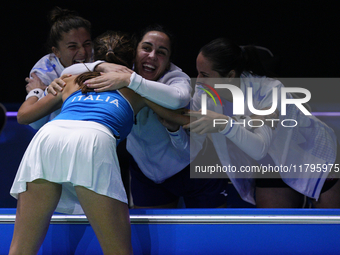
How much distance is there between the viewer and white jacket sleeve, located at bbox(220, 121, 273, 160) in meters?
1.55

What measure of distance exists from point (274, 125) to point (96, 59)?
93 centimetres

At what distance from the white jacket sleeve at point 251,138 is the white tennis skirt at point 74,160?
0.61 metres

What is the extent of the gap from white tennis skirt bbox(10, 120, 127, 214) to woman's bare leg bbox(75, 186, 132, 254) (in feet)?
0.09

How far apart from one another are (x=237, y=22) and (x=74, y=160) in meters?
2.23

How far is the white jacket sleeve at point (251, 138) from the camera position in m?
1.55

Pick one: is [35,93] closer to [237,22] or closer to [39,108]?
[39,108]

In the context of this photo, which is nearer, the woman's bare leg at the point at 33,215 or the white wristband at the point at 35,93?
the woman's bare leg at the point at 33,215

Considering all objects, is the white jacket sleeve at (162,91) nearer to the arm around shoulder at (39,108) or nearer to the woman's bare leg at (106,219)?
the arm around shoulder at (39,108)

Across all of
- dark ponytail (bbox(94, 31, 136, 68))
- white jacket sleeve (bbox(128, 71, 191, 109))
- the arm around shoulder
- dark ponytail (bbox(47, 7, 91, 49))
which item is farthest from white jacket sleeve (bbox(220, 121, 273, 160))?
dark ponytail (bbox(47, 7, 91, 49))

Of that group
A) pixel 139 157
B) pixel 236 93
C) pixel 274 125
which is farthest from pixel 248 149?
pixel 139 157

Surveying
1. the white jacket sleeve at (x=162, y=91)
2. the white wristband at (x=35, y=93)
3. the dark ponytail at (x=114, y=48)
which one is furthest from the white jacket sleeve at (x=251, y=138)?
the white wristband at (x=35, y=93)

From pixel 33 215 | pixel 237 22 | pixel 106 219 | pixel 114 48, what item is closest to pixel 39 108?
pixel 114 48

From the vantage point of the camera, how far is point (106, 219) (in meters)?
1.13

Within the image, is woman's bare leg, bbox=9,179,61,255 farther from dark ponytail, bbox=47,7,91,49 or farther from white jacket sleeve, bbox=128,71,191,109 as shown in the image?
dark ponytail, bbox=47,7,91,49
